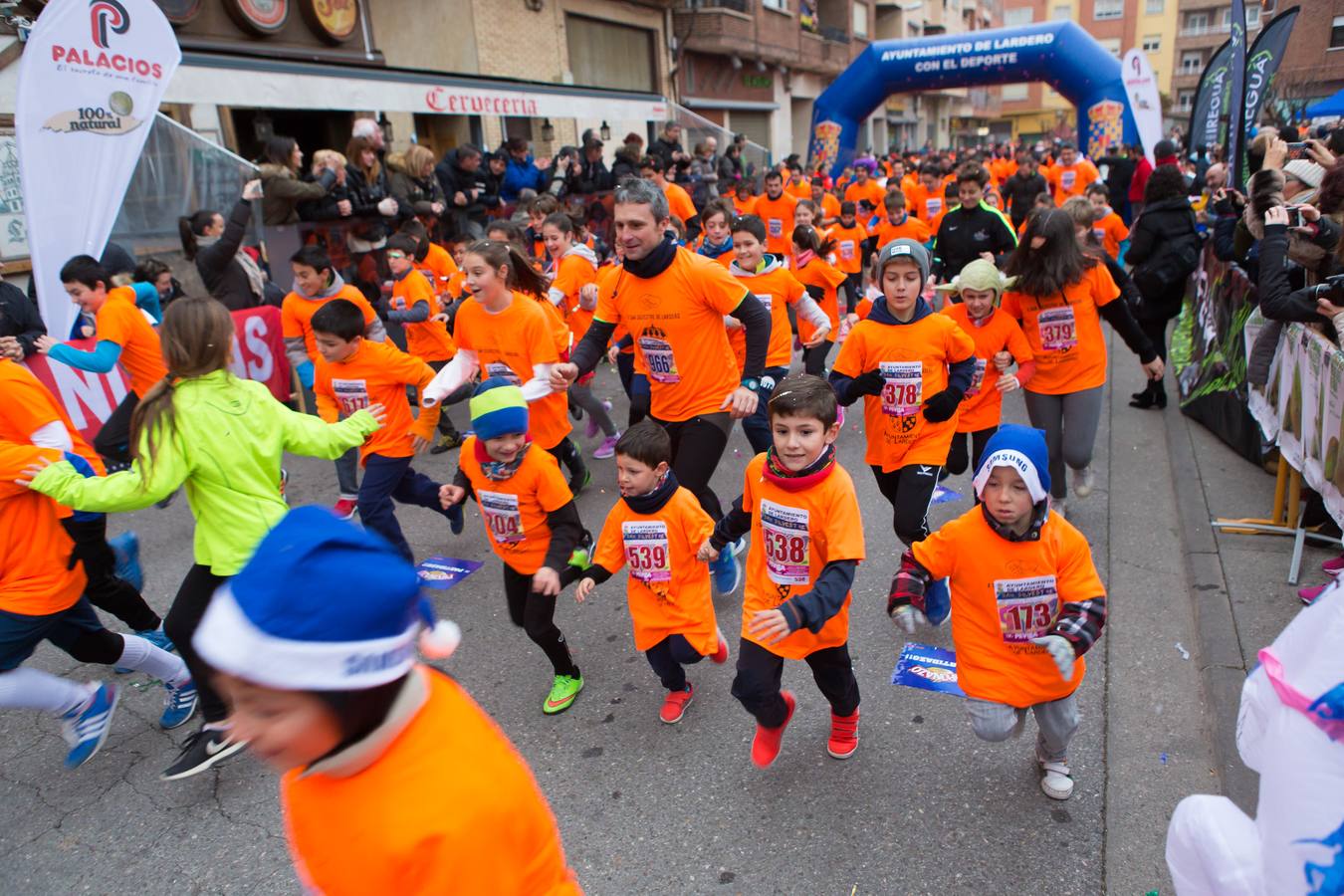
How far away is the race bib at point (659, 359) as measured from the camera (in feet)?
14.5

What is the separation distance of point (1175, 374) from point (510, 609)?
7.32m

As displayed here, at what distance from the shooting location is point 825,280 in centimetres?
754

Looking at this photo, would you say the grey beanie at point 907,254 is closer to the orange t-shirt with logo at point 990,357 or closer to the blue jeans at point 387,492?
the orange t-shirt with logo at point 990,357

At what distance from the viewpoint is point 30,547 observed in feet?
10.5

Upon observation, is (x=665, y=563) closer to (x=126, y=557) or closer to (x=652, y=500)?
(x=652, y=500)

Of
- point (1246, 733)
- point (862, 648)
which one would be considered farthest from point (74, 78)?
point (1246, 733)

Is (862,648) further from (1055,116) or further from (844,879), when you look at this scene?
(1055,116)

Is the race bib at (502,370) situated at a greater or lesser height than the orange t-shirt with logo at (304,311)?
lesser

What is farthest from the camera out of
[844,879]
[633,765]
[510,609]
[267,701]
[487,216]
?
[487,216]

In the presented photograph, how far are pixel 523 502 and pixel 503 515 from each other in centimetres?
11

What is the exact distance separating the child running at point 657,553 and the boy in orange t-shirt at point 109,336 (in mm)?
3440

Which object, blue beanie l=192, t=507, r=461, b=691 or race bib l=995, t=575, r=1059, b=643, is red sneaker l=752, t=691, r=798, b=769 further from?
blue beanie l=192, t=507, r=461, b=691

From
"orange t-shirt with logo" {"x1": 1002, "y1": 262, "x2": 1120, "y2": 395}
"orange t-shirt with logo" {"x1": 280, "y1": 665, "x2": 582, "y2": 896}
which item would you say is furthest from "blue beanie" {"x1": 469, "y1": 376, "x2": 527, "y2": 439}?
"orange t-shirt with logo" {"x1": 1002, "y1": 262, "x2": 1120, "y2": 395}

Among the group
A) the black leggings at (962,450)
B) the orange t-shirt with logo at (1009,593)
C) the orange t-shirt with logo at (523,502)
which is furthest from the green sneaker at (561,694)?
the black leggings at (962,450)
